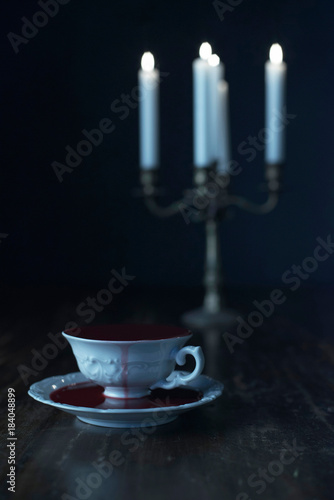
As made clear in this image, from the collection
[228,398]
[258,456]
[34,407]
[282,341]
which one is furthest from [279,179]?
[258,456]

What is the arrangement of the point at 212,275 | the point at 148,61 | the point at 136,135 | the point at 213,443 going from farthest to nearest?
the point at 136,135
the point at 212,275
the point at 148,61
the point at 213,443

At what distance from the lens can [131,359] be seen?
597 mm

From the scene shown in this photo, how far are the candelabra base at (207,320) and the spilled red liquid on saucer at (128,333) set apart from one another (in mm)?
785

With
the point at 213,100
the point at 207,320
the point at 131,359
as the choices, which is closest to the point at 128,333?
the point at 131,359

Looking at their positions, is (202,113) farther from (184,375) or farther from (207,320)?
(184,375)

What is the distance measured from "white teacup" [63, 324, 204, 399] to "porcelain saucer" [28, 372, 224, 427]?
0.02 metres

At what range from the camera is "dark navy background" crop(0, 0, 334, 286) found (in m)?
3.08

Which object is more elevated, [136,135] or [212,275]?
[136,135]

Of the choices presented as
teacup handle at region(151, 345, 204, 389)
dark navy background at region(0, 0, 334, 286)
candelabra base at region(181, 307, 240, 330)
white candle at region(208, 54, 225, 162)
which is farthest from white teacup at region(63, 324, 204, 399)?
dark navy background at region(0, 0, 334, 286)

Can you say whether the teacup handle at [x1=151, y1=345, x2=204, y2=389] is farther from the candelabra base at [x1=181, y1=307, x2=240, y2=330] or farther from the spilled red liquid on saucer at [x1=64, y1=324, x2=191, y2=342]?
the candelabra base at [x1=181, y1=307, x2=240, y2=330]

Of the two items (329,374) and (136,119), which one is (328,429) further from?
(136,119)

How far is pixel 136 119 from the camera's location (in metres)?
3.10

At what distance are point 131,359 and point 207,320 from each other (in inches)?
36.2

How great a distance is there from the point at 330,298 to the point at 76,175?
4.52 ft
